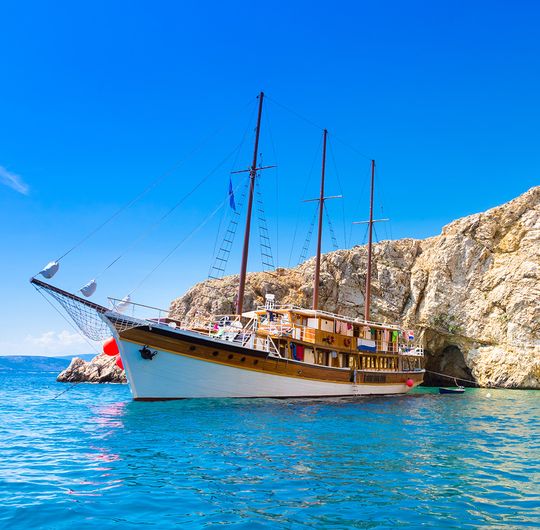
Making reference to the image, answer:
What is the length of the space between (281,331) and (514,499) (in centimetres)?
1978

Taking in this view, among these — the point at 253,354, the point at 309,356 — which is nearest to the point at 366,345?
the point at 309,356

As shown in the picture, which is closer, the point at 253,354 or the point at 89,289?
the point at 89,289

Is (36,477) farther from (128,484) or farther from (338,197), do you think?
(338,197)

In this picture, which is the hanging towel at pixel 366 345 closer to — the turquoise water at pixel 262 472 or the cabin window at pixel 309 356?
the cabin window at pixel 309 356

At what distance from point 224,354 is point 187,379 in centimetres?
229

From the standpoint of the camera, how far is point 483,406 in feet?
93.5

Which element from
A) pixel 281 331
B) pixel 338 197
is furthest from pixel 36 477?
pixel 338 197

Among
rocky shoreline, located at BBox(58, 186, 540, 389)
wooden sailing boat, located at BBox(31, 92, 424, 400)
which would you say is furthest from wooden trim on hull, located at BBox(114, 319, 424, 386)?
rocky shoreline, located at BBox(58, 186, 540, 389)

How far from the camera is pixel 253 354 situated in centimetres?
2580

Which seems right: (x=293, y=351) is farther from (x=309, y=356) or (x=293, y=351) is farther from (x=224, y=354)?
(x=224, y=354)

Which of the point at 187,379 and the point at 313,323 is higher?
the point at 313,323

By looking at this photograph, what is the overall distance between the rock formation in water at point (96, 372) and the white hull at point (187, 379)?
37.3 metres

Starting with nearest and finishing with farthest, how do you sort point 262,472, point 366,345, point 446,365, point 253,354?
point 262,472
point 253,354
point 366,345
point 446,365

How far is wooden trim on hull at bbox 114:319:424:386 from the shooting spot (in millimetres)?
23297
